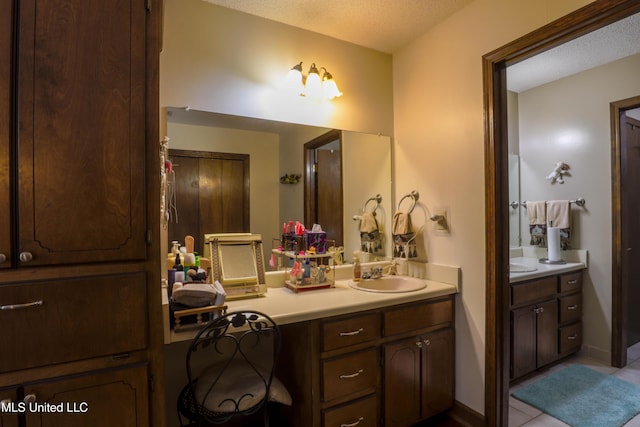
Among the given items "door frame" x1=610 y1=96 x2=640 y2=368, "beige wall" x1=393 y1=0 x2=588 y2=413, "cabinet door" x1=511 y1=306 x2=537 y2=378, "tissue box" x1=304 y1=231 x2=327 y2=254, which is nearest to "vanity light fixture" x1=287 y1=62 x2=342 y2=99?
"beige wall" x1=393 y1=0 x2=588 y2=413

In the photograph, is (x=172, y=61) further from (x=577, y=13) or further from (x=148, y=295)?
(x=577, y=13)

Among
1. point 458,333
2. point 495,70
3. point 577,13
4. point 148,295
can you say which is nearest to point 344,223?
point 458,333

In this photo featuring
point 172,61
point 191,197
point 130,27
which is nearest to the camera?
point 130,27

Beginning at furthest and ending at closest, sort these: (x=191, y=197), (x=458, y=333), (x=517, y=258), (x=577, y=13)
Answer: (x=517, y=258)
(x=458, y=333)
(x=191, y=197)
(x=577, y=13)

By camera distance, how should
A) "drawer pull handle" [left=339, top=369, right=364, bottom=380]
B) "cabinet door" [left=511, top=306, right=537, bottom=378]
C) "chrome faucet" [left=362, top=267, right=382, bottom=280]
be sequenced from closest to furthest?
"drawer pull handle" [left=339, top=369, right=364, bottom=380]
"chrome faucet" [left=362, top=267, right=382, bottom=280]
"cabinet door" [left=511, top=306, right=537, bottom=378]

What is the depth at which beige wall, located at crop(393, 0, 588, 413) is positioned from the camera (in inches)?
73.1

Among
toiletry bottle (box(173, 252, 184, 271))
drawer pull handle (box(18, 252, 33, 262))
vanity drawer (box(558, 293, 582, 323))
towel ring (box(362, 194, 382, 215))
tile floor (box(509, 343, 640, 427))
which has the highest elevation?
towel ring (box(362, 194, 382, 215))

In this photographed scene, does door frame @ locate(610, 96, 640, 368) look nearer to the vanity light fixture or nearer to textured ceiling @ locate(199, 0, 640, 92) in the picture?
textured ceiling @ locate(199, 0, 640, 92)

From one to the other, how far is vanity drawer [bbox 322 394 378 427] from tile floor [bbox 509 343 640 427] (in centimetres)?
101

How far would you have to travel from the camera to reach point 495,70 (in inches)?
72.0

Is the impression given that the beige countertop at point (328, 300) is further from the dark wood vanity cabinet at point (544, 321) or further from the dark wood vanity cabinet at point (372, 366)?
the dark wood vanity cabinet at point (544, 321)

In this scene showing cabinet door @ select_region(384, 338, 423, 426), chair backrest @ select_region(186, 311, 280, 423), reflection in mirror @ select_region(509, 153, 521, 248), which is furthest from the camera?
reflection in mirror @ select_region(509, 153, 521, 248)

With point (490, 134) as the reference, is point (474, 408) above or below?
below

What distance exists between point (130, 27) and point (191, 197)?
95cm
